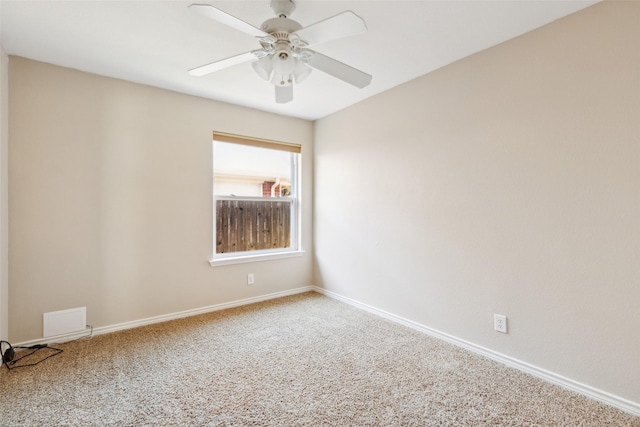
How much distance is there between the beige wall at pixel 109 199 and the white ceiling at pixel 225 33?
0.95 feet

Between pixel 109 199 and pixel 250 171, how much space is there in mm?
1460

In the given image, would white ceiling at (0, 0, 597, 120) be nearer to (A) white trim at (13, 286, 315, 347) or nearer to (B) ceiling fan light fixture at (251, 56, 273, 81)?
(B) ceiling fan light fixture at (251, 56, 273, 81)

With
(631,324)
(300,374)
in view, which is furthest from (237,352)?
(631,324)

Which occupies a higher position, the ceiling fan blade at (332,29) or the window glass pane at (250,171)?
the ceiling fan blade at (332,29)

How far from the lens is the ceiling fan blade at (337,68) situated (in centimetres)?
176

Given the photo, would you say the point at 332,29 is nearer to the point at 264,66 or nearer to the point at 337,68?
the point at 337,68

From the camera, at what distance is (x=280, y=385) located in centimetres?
188

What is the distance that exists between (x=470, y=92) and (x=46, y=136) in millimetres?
3370

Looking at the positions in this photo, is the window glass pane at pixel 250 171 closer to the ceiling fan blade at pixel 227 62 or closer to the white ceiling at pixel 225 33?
the white ceiling at pixel 225 33

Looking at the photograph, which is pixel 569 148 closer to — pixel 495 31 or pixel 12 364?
pixel 495 31

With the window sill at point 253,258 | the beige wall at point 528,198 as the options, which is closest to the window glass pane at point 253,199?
the window sill at point 253,258

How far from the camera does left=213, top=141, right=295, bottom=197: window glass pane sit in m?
3.37

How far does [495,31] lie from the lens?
198cm

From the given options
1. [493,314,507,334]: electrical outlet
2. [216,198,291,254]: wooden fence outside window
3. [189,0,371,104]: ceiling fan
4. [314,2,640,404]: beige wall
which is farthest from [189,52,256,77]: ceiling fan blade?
[493,314,507,334]: electrical outlet
